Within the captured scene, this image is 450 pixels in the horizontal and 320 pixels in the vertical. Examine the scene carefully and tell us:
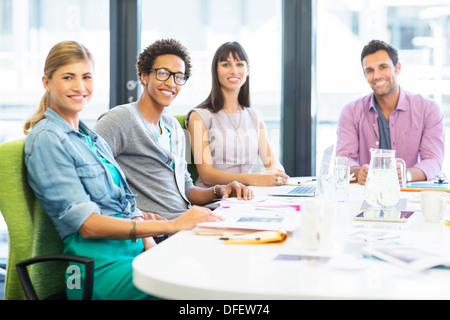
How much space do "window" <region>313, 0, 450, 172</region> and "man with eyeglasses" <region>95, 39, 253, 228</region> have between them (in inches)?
55.2

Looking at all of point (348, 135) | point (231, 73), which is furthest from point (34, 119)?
point (348, 135)

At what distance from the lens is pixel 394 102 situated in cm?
312

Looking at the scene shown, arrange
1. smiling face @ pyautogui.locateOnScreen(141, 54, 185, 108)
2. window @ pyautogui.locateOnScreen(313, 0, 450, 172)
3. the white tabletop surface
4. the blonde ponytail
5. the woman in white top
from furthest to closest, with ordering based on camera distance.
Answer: window @ pyautogui.locateOnScreen(313, 0, 450, 172)
the woman in white top
smiling face @ pyautogui.locateOnScreen(141, 54, 185, 108)
the blonde ponytail
the white tabletop surface

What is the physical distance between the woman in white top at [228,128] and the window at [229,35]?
1.81 ft

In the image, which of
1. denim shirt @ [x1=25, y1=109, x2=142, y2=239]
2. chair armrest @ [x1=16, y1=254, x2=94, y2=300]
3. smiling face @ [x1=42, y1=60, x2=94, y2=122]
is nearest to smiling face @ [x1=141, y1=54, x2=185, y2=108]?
smiling face @ [x1=42, y1=60, x2=94, y2=122]

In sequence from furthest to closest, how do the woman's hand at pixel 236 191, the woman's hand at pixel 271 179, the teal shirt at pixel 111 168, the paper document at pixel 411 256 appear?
Answer: the woman's hand at pixel 271 179
the woman's hand at pixel 236 191
the teal shirt at pixel 111 168
the paper document at pixel 411 256

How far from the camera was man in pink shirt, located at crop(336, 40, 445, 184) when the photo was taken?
2.99m

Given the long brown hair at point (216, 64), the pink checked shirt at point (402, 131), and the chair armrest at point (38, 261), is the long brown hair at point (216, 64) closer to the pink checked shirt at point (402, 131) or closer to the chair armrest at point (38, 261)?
the pink checked shirt at point (402, 131)

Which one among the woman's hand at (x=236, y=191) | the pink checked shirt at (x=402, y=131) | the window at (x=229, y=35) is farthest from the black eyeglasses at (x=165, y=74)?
the window at (x=229, y=35)

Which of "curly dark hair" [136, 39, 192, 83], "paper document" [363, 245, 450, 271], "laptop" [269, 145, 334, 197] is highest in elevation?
"curly dark hair" [136, 39, 192, 83]

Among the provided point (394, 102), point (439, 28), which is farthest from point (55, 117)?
point (439, 28)

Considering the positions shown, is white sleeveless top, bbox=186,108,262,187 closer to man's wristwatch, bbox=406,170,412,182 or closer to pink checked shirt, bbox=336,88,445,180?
pink checked shirt, bbox=336,88,445,180

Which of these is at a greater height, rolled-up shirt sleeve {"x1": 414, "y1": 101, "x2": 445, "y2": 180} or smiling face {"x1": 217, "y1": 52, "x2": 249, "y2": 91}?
smiling face {"x1": 217, "y1": 52, "x2": 249, "y2": 91}

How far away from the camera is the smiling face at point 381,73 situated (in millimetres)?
3080
